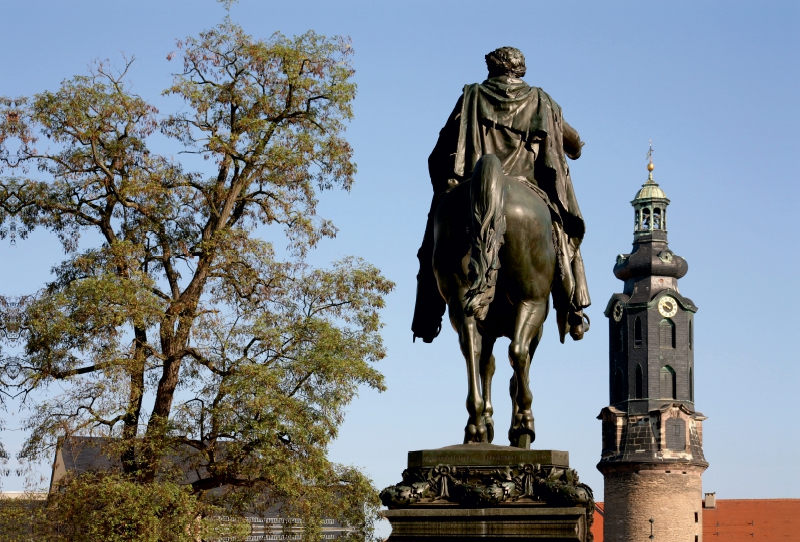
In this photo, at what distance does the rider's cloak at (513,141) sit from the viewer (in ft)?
28.5

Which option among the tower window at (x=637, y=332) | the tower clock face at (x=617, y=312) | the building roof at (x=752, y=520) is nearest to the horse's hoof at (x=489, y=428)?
the building roof at (x=752, y=520)

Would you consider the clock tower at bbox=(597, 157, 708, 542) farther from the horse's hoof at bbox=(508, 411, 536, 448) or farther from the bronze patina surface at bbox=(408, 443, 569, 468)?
the bronze patina surface at bbox=(408, 443, 569, 468)

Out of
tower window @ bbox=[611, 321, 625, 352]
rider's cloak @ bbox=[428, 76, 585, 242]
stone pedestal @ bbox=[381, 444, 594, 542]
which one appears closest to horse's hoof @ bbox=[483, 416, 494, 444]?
stone pedestal @ bbox=[381, 444, 594, 542]

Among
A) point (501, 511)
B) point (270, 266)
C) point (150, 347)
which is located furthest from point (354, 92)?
point (501, 511)

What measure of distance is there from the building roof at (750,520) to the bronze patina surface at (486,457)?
9233 cm

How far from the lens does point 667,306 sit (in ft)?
336

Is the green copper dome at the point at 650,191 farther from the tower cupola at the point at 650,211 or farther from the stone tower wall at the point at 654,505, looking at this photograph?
the stone tower wall at the point at 654,505

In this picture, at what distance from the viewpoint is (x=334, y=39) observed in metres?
25.2

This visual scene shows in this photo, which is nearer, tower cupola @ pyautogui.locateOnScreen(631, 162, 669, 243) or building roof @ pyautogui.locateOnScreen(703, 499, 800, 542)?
building roof @ pyautogui.locateOnScreen(703, 499, 800, 542)

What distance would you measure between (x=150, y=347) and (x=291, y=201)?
3.79 meters

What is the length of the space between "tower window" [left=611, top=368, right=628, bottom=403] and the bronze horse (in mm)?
94722

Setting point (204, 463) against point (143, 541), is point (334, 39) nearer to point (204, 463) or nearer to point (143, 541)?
point (204, 463)

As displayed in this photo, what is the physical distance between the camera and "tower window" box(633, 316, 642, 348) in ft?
334

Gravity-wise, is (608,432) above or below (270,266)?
above
